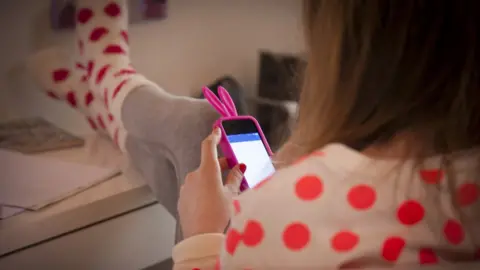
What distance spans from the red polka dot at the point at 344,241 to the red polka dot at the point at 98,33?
0.73 metres

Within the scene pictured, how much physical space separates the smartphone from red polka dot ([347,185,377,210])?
0.83 feet

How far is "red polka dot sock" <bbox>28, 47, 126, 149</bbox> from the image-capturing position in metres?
0.99

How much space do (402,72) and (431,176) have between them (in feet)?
0.23

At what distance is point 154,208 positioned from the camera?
2.85 feet

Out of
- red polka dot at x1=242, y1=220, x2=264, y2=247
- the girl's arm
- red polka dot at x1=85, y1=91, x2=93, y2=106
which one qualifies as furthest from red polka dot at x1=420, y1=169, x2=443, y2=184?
red polka dot at x1=85, y1=91, x2=93, y2=106

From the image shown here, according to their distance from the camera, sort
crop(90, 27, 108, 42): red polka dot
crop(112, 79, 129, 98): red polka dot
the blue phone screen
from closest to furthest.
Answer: the blue phone screen < crop(112, 79, 129, 98): red polka dot < crop(90, 27, 108, 42): red polka dot

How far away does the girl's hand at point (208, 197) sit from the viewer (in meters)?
0.53

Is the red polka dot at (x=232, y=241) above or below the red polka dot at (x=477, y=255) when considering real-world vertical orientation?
below

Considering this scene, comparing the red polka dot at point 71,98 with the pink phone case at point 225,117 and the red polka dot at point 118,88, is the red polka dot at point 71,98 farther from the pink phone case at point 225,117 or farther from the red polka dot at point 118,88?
the pink phone case at point 225,117

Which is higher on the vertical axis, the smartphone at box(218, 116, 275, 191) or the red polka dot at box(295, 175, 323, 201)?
the red polka dot at box(295, 175, 323, 201)

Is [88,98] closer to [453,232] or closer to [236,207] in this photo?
[236,207]

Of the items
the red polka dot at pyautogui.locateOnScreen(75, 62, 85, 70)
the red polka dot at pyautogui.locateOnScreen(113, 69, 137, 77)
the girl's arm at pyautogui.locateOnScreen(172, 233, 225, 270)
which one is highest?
the red polka dot at pyautogui.locateOnScreen(113, 69, 137, 77)

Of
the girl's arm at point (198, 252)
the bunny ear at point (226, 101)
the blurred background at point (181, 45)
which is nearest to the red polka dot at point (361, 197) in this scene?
the girl's arm at point (198, 252)

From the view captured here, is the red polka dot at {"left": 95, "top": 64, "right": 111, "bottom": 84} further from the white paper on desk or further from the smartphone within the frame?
the smartphone
